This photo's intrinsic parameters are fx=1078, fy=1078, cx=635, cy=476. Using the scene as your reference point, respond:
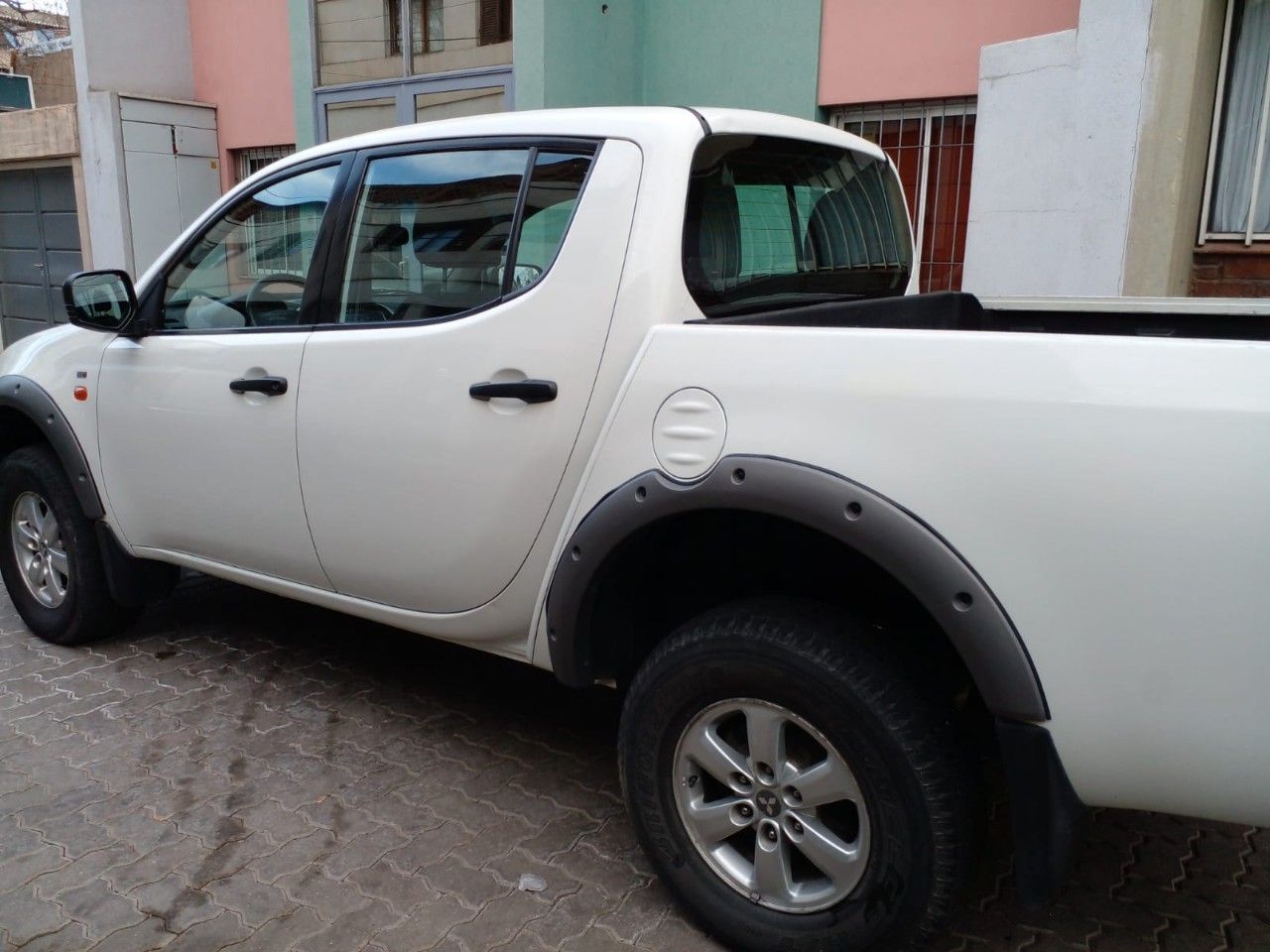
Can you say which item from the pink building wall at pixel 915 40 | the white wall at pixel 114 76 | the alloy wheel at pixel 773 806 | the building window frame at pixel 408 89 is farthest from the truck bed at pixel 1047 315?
the white wall at pixel 114 76

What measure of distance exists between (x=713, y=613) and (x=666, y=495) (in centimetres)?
28

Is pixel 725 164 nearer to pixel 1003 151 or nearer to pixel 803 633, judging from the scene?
pixel 803 633

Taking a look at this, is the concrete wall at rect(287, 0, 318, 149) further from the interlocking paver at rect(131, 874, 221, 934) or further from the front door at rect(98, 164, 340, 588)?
the interlocking paver at rect(131, 874, 221, 934)

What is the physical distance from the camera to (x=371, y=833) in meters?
2.91

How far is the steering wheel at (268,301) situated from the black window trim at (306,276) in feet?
0.10

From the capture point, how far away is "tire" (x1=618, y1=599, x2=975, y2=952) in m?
2.04

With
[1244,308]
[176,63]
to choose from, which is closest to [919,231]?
[1244,308]

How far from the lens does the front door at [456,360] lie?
2.63 meters

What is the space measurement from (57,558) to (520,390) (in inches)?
99.2

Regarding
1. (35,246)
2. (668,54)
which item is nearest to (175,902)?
(668,54)

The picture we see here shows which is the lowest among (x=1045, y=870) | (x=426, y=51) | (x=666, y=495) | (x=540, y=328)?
(x=1045, y=870)

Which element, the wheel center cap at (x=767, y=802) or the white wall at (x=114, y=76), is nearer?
the wheel center cap at (x=767, y=802)

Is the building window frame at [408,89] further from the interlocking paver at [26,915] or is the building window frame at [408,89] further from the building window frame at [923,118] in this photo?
the interlocking paver at [26,915]

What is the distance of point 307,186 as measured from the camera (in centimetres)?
334
